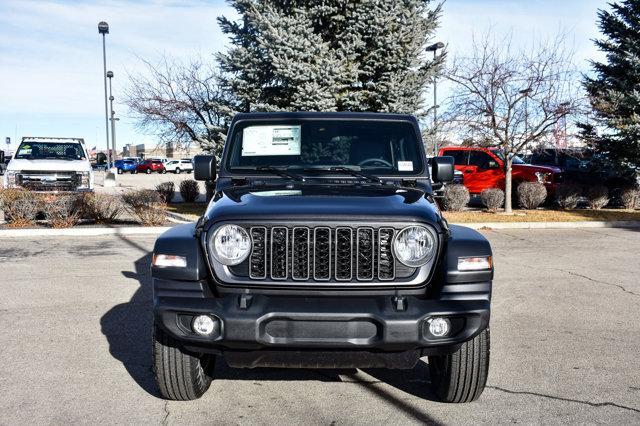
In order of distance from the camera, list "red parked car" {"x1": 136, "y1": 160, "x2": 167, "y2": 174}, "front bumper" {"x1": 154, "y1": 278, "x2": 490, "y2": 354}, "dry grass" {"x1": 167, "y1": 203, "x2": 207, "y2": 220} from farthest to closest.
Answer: "red parked car" {"x1": 136, "y1": 160, "x2": 167, "y2": 174} < "dry grass" {"x1": 167, "y1": 203, "x2": 207, "y2": 220} < "front bumper" {"x1": 154, "y1": 278, "x2": 490, "y2": 354}

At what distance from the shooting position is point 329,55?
1448 cm

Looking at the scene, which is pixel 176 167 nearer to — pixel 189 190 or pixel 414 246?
pixel 189 190

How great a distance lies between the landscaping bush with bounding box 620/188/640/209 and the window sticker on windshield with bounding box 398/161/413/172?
56.0 feet

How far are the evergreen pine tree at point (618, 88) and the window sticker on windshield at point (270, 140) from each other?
15684mm

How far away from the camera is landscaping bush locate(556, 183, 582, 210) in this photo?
18953 mm

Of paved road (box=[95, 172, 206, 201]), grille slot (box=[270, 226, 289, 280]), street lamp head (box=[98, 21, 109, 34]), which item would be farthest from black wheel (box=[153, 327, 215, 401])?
street lamp head (box=[98, 21, 109, 34])

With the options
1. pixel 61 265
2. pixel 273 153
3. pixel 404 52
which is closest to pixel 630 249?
pixel 404 52

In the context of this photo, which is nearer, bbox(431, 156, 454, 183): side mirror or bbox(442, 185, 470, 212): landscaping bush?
bbox(431, 156, 454, 183): side mirror

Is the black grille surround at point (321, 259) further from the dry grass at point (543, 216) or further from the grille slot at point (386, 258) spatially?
the dry grass at point (543, 216)

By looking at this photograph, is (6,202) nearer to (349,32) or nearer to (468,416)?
(349,32)

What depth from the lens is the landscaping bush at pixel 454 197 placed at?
17.8 meters

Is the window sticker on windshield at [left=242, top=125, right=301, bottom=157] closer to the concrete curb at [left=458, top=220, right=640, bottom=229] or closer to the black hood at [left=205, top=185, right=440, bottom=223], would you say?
the black hood at [left=205, top=185, right=440, bottom=223]

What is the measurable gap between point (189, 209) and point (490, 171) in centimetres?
963

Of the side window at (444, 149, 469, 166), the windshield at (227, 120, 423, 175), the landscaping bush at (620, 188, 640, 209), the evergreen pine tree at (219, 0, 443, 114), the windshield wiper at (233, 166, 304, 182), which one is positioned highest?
the evergreen pine tree at (219, 0, 443, 114)
